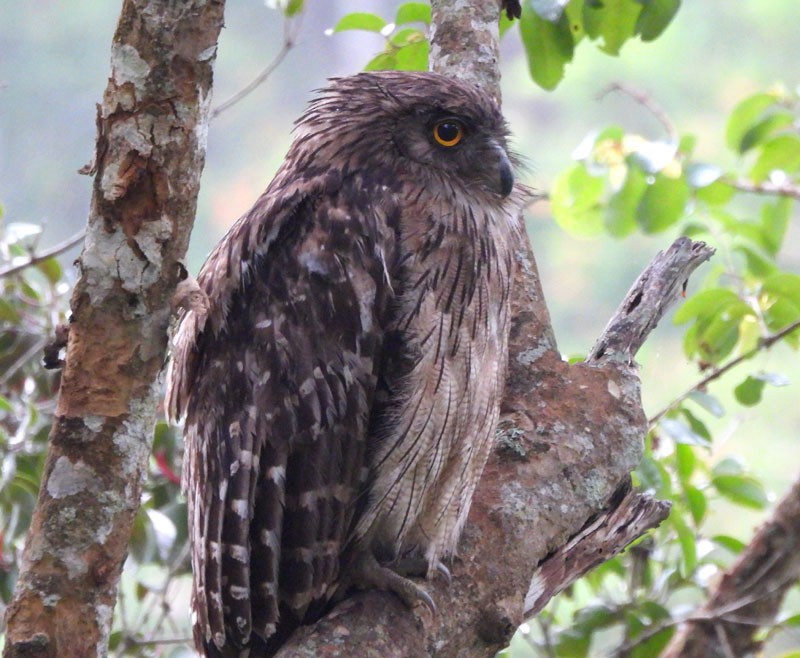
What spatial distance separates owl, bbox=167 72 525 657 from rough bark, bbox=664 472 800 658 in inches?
56.8

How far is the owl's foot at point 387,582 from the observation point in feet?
5.63

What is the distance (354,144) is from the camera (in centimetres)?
196

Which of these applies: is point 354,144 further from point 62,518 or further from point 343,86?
point 62,518

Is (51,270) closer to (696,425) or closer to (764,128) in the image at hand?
(696,425)

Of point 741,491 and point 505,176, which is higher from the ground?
point 505,176

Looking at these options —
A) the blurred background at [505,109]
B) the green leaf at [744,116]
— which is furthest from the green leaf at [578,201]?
the blurred background at [505,109]

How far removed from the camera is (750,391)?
2.59 meters

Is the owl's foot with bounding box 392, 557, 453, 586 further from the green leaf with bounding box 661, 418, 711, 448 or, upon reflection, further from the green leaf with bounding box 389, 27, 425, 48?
the green leaf with bounding box 389, 27, 425, 48

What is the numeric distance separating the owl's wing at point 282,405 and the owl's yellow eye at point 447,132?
0.25m

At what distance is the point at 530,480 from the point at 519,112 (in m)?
5.81

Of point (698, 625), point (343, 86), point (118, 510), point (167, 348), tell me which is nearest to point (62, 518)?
point (118, 510)

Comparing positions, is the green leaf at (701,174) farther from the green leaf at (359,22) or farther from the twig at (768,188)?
the green leaf at (359,22)

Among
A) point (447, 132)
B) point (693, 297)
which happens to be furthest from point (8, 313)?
point (693, 297)

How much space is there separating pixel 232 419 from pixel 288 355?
0.49ft
